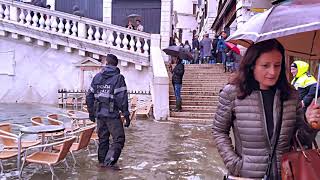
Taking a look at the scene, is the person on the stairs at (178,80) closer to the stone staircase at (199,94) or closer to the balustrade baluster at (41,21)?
the stone staircase at (199,94)

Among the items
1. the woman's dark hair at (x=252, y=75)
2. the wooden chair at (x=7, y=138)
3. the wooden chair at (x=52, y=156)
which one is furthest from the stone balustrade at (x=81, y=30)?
the woman's dark hair at (x=252, y=75)

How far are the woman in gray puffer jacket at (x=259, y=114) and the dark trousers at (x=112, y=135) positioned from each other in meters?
3.80

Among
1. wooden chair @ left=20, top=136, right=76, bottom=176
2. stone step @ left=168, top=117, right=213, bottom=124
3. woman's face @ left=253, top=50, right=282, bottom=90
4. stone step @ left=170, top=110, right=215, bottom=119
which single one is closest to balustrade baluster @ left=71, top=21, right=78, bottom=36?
stone step @ left=170, top=110, right=215, bottom=119

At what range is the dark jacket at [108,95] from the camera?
6.49m

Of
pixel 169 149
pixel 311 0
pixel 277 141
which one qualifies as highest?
pixel 311 0

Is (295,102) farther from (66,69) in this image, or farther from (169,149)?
(66,69)

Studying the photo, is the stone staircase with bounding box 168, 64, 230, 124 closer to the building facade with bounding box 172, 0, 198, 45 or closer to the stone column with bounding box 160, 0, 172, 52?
the stone column with bounding box 160, 0, 172, 52

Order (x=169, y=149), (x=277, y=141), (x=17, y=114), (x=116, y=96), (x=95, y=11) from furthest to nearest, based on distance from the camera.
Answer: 1. (x=95, y=11)
2. (x=17, y=114)
3. (x=169, y=149)
4. (x=116, y=96)
5. (x=277, y=141)

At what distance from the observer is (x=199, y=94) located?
1434 cm

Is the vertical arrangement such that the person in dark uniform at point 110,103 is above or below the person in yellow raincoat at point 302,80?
below

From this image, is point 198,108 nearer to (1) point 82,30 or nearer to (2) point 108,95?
(1) point 82,30

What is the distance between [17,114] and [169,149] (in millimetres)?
6700

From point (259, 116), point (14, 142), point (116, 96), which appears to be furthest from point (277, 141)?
point (14, 142)

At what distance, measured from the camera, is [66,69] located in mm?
17359
